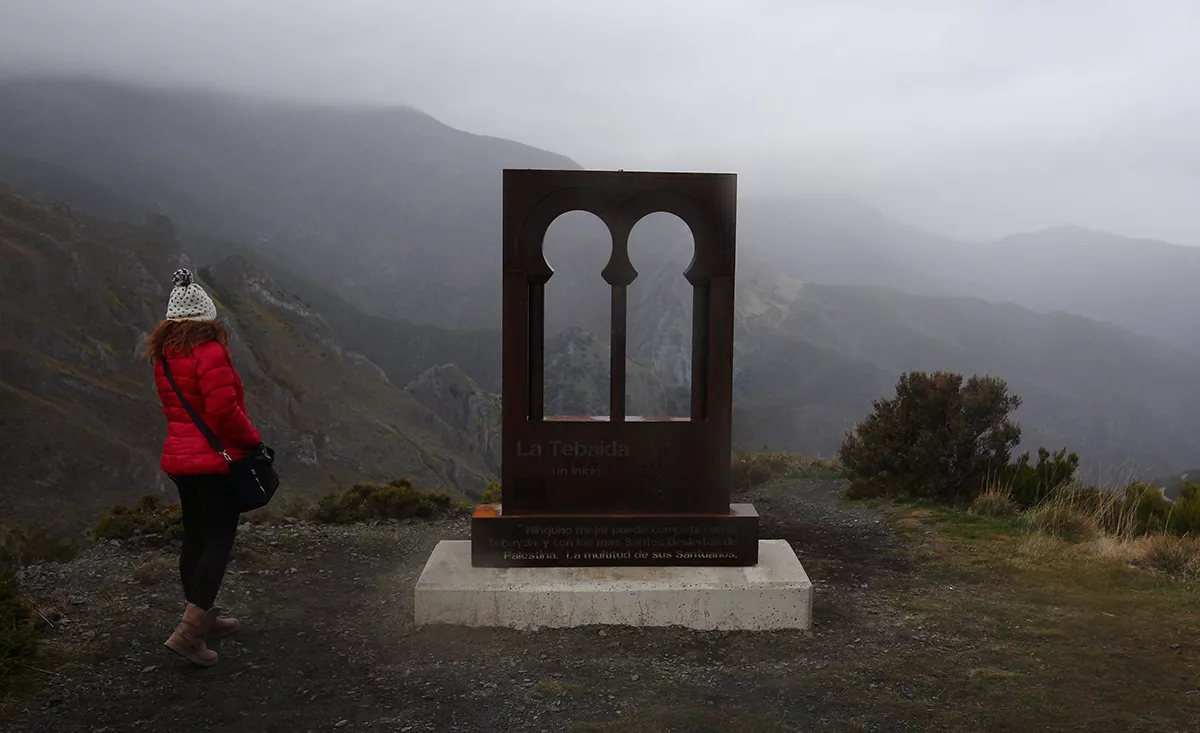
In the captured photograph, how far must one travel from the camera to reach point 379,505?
9.36 metres

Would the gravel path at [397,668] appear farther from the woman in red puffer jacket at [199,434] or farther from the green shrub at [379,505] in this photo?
the green shrub at [379,505]

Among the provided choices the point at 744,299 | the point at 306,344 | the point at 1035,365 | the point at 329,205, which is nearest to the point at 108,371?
the point at 306,344

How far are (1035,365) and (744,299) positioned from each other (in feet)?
101

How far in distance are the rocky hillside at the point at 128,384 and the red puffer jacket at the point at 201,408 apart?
75.2 feet

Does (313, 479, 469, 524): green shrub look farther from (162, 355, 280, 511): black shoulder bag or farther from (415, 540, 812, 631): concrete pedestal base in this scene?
(162, 355, 280, 511): black shoulder bag

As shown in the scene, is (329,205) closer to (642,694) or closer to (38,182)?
(38,182)

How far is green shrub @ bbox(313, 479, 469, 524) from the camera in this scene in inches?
356

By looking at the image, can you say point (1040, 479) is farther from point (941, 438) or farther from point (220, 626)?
point (220, 626)

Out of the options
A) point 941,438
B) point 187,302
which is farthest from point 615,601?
point 941,438

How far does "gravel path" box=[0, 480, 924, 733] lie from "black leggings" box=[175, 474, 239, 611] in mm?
517

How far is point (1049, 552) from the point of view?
7.33m

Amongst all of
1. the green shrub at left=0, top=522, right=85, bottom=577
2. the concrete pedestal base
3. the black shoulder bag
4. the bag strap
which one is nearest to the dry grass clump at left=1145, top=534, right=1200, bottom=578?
the concrete pedestal base

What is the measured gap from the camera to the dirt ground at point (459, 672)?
419cm

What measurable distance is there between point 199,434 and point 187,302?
73cm
